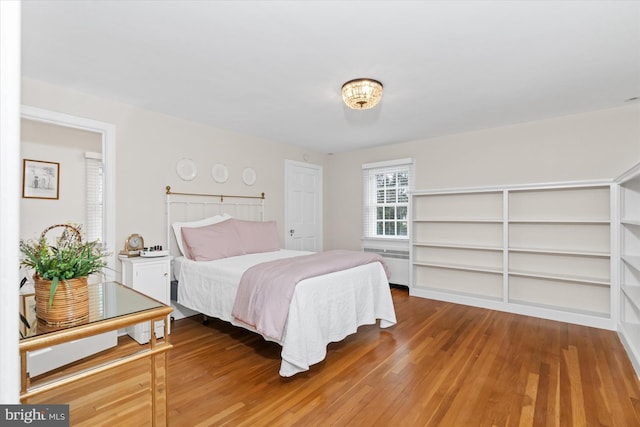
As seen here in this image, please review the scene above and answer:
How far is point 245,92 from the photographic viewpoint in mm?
2922

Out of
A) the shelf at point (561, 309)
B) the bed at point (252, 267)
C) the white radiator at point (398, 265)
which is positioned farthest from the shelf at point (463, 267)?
the bed at point (252, 267)

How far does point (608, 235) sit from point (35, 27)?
536 centimetres

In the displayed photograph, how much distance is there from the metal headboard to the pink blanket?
5.07ft

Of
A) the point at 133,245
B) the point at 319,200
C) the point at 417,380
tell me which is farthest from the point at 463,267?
the point at 133,245

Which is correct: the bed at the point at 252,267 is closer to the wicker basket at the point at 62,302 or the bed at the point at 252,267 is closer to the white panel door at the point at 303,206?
the white panel door at the point at 303,206

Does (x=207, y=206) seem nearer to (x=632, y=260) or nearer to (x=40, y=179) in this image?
(x=40, y=179)

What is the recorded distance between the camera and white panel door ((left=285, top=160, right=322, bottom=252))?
5066 mm

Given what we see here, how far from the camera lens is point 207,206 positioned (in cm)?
395

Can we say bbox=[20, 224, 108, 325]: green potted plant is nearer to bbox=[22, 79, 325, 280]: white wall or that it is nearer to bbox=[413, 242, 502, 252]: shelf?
bbox=[22, 79, 325, 280]: white wall

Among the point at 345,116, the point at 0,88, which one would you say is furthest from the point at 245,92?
the point at 0,88

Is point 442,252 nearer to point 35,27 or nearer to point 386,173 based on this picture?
point 386,173

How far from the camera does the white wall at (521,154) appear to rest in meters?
3.36

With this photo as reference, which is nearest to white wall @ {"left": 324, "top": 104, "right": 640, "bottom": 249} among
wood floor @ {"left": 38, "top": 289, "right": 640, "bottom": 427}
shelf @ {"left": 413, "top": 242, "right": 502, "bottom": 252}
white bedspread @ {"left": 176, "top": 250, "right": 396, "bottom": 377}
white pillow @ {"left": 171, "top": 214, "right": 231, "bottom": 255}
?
shelf @ {"left": 413, "top": 242, "right": 502, "bottom": 252}

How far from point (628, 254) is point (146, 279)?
4.75 metres
